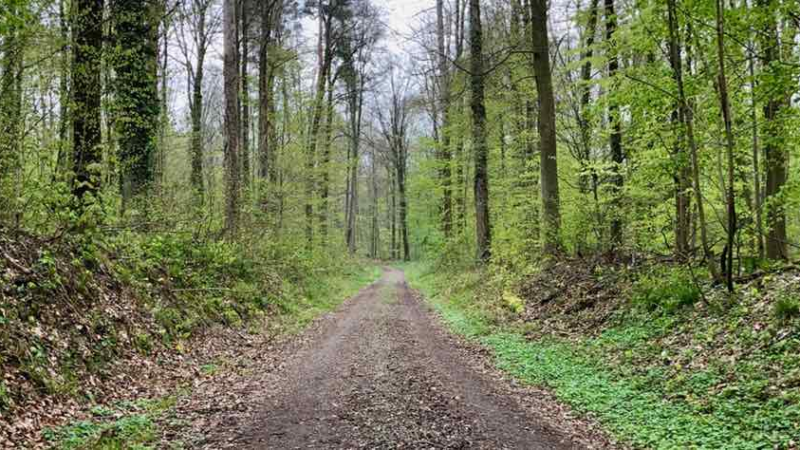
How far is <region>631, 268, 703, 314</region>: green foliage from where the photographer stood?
24.6ft

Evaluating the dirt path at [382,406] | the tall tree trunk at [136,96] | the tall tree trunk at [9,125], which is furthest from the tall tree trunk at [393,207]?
the tall tree trunk at [9,125]

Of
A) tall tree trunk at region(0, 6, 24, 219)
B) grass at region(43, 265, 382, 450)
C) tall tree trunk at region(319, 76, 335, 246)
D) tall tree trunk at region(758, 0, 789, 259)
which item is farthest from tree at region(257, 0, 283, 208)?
tall tree trunk at region(758, 0, 789, 259)

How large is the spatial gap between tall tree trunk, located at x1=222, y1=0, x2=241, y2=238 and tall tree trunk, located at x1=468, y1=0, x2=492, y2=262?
7.10 meters

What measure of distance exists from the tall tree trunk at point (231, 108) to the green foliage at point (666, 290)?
31.1 feet

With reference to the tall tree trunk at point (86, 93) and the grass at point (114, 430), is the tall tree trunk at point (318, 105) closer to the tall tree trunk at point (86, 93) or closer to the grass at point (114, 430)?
the tall tree trunk at point (86, 93)

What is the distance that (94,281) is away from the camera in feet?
24.1

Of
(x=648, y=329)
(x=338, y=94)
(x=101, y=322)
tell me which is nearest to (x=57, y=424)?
(x=101, y=322)

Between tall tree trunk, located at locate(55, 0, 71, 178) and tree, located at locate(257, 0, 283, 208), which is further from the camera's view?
tree, located at locate(257, 0, 283, 208)

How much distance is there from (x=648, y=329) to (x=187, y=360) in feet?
23.0

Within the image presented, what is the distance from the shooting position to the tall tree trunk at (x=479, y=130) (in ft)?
52.0

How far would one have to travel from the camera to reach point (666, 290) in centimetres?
784

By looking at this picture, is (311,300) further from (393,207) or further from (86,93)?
(393,207)

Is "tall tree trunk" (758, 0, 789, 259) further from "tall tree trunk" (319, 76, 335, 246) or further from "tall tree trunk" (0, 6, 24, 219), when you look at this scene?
"tall tree trunk" (319, 76, 335, 246)

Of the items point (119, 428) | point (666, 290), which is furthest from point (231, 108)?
point (666, 290)
